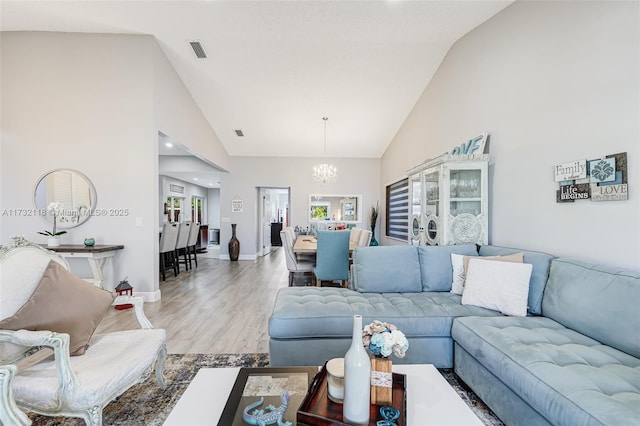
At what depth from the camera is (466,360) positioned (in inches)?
75.9

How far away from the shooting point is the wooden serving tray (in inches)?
40.2

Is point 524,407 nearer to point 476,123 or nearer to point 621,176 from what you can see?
point 621,176

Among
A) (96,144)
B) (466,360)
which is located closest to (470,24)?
(466,360)

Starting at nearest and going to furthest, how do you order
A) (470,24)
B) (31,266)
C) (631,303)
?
(631,303) → (31,266) → (470,24)

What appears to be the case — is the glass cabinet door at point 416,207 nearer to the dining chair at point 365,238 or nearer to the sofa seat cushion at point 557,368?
the dining chair at point 365,238

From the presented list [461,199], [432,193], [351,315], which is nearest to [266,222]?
[432,193]

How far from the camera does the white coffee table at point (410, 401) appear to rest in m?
1.10

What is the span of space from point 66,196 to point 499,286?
5.24 m

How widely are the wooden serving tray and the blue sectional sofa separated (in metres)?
0.66

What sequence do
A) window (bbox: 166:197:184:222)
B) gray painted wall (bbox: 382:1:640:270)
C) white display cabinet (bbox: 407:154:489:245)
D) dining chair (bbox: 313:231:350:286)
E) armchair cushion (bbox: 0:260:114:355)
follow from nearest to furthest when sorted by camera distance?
1. armchair cushion (bbox: 0:260:114:355)
2. gray painted wall (bbox: 382:1:640:270)
3. white display cabinet (bbox: 407:154:489:245)
4. dining chair (bbox: 313:231:350:286)
5. window (bbox: 166:197:184:222)

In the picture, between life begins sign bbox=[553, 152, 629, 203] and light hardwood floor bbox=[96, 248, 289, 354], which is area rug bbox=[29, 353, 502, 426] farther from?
life begins sign bbox=[553, 152, 629, 203]

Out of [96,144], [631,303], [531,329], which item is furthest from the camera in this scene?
[96,144]

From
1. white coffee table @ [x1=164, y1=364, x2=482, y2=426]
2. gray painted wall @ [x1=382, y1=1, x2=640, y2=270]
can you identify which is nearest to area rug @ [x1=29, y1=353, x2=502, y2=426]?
white coffee table @ [x1=164, y1=364, x2=482, y2=426]

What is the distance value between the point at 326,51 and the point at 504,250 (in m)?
3.51
